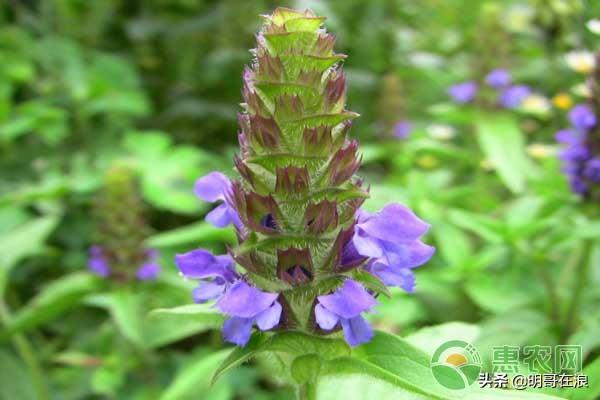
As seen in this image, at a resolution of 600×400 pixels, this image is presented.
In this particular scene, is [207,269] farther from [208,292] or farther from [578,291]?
[578,291]

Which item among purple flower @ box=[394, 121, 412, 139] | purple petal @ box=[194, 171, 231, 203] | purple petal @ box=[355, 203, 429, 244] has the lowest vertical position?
purple flower @ box=[394, 121, 412, 139]

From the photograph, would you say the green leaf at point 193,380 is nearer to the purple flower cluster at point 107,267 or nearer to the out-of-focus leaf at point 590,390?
the purple flower cluster at point 107,267

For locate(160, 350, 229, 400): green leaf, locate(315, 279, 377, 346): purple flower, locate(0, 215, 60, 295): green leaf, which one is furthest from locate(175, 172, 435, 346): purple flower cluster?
locate(0, 215, 60, 295): green leaf

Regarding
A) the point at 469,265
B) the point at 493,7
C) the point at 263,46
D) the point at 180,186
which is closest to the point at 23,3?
the point at 180,186

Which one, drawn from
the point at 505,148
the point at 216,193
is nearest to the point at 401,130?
the point at 505,148

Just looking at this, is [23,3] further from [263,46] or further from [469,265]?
[263,46]

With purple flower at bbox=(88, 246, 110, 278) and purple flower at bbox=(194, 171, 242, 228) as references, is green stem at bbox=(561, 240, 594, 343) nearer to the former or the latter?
purple flower at bbox=(194, 171, 242, 228)
